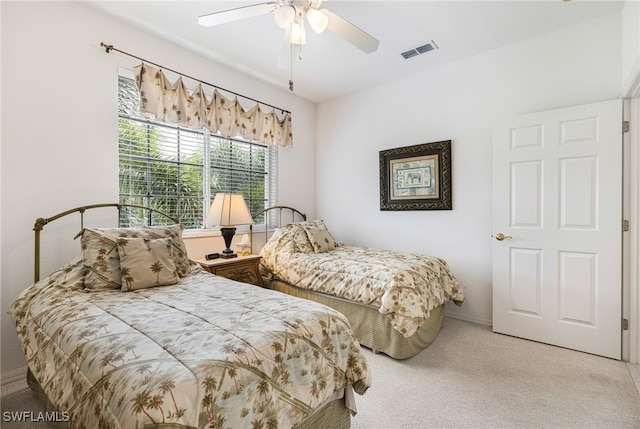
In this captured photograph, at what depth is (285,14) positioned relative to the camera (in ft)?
5.98

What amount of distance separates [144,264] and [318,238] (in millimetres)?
1922

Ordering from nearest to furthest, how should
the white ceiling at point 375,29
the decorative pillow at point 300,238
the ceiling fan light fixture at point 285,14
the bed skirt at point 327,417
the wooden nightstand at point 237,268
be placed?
the bed skirt at point 327,417 → the ceiling fan light fixture at point 285,14 → the white ceiling at point 375,29 → the wooden nightstand at point 237,268 → the decorative pillow at point 300,238

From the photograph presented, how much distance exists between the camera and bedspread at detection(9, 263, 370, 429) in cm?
93

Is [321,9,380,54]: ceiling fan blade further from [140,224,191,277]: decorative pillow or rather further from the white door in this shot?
[140,224,191,277]: decorative pillow

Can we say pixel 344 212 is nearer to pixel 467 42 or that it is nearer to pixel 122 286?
pixel 467 42

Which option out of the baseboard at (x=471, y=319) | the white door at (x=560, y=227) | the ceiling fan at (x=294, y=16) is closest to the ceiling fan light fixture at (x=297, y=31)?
the ceiling fan at (x=294, y=16)

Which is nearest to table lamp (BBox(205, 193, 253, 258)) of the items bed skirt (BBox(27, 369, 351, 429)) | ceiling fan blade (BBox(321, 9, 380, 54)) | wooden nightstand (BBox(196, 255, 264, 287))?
wooden nightstand (BBox(196, 255, 264, 287))

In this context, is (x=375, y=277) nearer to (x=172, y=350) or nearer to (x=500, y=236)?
(x=500, y=236)

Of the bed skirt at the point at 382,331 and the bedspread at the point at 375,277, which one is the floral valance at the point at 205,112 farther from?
the bed skirt at the point at 382,331

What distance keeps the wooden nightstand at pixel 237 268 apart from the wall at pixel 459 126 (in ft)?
5.27

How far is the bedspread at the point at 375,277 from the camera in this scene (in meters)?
2.31

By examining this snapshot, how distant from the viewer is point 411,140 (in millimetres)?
3672

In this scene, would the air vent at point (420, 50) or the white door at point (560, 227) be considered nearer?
the white door at point (560, 227)

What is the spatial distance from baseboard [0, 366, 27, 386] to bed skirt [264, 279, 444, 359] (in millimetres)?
2290
